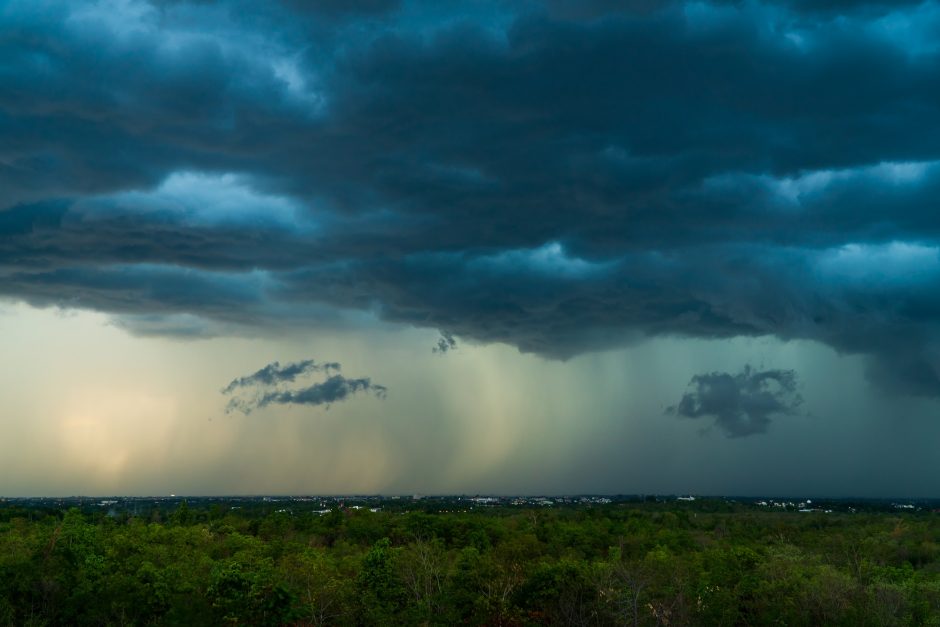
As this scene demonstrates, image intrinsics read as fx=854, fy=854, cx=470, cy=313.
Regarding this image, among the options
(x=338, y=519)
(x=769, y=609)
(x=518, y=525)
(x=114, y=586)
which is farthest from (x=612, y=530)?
(x=114, y=586)

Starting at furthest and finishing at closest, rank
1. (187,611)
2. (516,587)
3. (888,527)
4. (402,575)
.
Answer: (888,527)
(402,575)
(516,587)
(187,611)

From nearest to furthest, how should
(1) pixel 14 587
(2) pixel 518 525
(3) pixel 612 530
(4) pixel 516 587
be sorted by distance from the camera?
(1) pixel 14 587
(4) pixel 516 587
(3) pixel 612 530
(2) pixel 518 525

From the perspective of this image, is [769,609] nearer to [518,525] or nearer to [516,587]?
[516,587]

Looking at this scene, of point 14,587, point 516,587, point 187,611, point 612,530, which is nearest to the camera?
point 187,611

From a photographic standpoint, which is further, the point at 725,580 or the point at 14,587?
the point at 725,580

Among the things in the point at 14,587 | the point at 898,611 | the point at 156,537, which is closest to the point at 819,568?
the point at 898,611

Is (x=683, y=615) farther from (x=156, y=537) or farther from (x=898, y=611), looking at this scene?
(x=156, y=537)

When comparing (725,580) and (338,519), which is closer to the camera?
(725,580)

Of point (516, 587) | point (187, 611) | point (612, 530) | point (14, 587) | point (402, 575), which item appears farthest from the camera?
point (612, 530)
